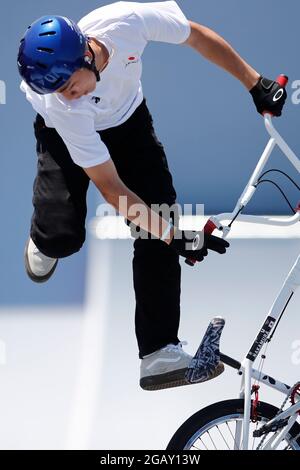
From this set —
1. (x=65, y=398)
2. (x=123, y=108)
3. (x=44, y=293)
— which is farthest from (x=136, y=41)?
(x=44, y=293)

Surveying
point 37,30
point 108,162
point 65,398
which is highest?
point 37,30

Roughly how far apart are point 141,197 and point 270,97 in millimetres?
718

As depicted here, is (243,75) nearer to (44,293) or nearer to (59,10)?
(44,293)

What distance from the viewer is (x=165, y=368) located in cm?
458

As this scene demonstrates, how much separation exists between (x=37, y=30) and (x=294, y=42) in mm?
3683

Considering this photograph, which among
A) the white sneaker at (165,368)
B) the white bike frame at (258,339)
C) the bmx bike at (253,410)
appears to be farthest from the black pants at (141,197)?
the white bike frame at (258,339)

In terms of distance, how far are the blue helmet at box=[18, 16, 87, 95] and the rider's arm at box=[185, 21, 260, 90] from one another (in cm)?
74

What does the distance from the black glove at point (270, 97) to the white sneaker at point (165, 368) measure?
106 cm

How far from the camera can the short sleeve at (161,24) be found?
456 cm

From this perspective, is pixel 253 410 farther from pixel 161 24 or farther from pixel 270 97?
pixel 161 24

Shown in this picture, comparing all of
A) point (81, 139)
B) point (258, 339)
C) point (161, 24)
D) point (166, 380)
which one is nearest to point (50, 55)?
point (81, 139)

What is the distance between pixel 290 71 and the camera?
7473 millimetres

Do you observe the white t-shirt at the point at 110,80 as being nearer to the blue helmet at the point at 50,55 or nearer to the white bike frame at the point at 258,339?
the blue helmet at the point at 50,55

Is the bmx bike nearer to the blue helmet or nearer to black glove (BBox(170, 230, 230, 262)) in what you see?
black glove (BBox(170, 230, 230, 262))
